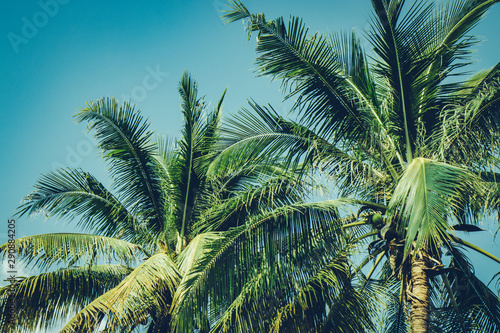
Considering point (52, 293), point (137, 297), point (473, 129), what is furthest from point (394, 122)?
point (52, 293)

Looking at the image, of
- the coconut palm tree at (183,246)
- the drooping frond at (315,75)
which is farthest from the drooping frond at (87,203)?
the drooping frond at (315,75)

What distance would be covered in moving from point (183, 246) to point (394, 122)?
444 centimetres

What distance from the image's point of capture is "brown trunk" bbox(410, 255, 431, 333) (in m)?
5.87

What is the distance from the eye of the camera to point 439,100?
7148 millimetres

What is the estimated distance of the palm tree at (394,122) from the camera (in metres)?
6.28

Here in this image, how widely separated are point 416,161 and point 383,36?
203cm

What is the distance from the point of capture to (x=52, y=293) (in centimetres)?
863

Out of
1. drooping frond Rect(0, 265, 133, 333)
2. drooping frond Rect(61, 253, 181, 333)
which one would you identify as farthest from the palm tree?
drooping frond Rect(0, 265, 133, 333)

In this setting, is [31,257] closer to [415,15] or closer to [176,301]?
[176,301]

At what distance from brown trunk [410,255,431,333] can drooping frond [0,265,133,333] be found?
5.36 m

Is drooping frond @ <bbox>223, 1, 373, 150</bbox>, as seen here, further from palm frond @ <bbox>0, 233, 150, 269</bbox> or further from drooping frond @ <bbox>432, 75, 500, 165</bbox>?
palm frond @ <bbox>0, 233, 150, 269</bbox>

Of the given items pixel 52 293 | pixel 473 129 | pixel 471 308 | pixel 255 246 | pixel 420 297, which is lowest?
pixel 52 293

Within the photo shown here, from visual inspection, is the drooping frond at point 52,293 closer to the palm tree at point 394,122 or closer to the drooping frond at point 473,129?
the palm tree at point 394,122

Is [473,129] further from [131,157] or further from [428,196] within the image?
[131,157]
